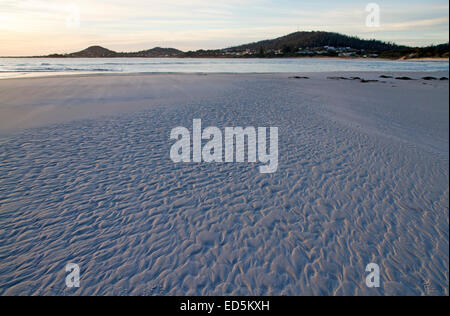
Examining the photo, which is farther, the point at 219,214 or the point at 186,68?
the point at 186,68

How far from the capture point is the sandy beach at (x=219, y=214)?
13.7ft

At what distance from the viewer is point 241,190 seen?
6762 mm

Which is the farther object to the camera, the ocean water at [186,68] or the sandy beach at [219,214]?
the ocean water at [186,68]

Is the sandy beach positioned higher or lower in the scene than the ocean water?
lower

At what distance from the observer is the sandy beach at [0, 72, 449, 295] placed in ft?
13.7

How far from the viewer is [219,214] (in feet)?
18.8

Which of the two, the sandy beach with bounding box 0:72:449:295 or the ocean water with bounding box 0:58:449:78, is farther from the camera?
the ocean water with bounding box 0:58:449:78

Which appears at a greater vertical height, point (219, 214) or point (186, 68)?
point (186, 68)

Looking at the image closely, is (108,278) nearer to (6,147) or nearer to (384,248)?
(384,248)

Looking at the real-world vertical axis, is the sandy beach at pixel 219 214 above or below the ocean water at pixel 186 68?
below
